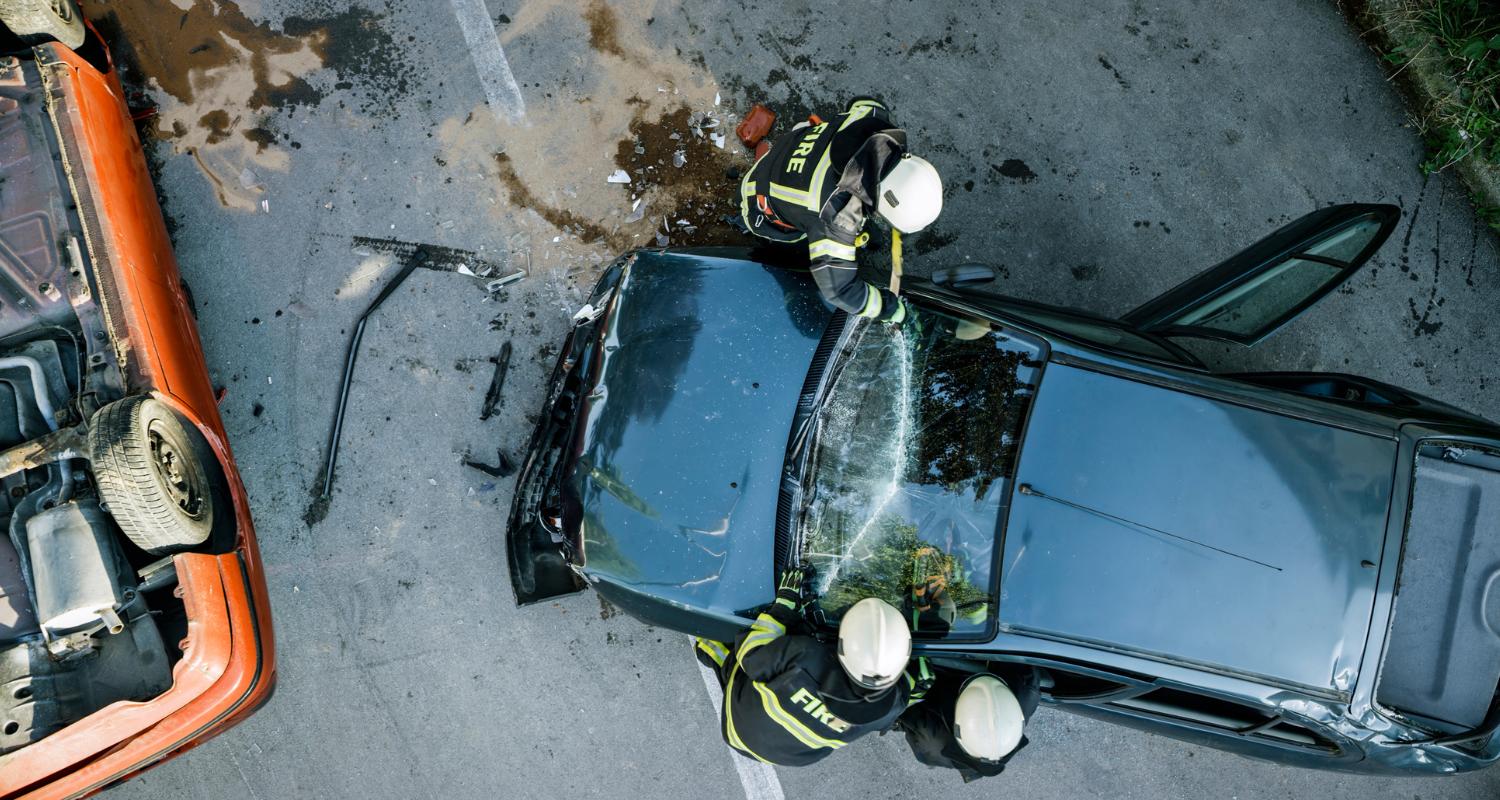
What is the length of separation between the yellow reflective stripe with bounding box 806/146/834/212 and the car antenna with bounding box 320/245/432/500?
2.29 m

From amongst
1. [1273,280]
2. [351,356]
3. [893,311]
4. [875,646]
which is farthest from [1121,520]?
[351,356]

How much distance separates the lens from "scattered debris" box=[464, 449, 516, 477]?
4.38 metres

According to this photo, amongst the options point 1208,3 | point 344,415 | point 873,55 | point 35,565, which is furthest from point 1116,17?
point 35,565

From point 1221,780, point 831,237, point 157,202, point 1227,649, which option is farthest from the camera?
point 1221,780

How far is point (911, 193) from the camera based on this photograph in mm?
3381

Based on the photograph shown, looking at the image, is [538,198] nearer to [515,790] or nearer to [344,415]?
[344,415]

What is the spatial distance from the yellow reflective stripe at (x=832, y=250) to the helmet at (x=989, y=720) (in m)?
1.89

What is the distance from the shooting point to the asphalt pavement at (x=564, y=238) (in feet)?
14.3

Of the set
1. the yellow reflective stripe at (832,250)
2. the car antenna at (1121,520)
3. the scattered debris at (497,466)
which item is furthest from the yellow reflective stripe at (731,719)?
the yellow reflective stripe at (832,250)

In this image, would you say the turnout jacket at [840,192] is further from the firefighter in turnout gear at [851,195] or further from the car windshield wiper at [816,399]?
the car windshield wiper at [816,399]

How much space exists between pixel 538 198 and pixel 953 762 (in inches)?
140

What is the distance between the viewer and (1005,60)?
4680mm

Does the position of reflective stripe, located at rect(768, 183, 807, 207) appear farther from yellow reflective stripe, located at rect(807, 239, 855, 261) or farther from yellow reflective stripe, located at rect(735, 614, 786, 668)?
yellow reflective stripe, located at rect(735, 614, 786, 668)

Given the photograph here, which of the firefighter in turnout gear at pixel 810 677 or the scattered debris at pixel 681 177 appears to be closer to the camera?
the firefighter in turnout gear at pixel 810 677
